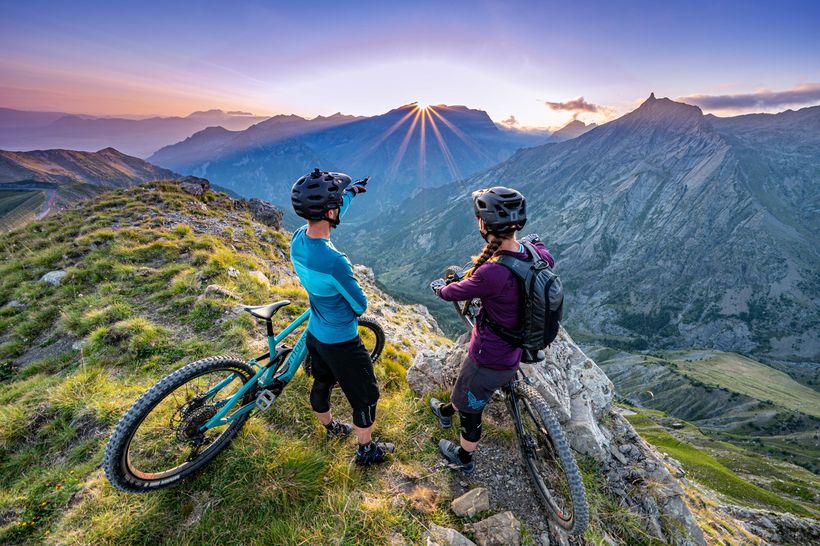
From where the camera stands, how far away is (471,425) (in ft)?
17.6

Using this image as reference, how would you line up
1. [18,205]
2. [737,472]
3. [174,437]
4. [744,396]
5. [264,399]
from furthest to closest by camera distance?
[744,396] → [18,205] → [737,472] → [264,399] → [174,437]

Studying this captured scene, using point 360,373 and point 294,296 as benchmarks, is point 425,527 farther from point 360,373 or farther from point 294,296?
point 294,296

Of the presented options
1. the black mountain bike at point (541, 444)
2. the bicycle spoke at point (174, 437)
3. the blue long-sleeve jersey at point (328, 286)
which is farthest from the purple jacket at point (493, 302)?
the bicycle spoke at point (174, 437)

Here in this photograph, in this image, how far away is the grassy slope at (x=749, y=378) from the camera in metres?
141

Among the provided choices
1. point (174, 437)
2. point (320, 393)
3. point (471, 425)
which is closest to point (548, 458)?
point (471, 425)

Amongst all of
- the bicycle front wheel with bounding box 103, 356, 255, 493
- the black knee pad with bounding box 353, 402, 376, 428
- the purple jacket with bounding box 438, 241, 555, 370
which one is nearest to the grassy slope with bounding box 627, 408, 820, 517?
the purple jacket with bounding box 438, 241, 555, 370

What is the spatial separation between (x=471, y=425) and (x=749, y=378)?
228m

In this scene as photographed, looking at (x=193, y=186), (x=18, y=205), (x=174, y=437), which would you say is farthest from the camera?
(x=18, y=205)

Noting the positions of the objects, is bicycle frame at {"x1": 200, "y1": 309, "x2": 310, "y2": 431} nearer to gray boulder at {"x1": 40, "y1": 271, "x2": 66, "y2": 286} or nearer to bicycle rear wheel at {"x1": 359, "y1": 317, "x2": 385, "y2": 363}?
bicycle rear wheel at {"x1": 359, "y1": 317, "x2": 385, "y2": 363}

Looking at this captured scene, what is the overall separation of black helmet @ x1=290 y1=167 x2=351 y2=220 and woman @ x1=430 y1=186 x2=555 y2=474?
77.8 inches

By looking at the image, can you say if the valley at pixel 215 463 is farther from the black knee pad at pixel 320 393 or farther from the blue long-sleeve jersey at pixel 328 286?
the blue long-sleeve jersey at pixel 328 286

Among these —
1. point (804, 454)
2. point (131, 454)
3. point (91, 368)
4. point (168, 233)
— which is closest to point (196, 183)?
point (168, 233)

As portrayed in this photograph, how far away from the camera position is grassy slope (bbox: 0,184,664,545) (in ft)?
13.6

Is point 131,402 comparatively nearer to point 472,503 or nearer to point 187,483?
point 187,483
